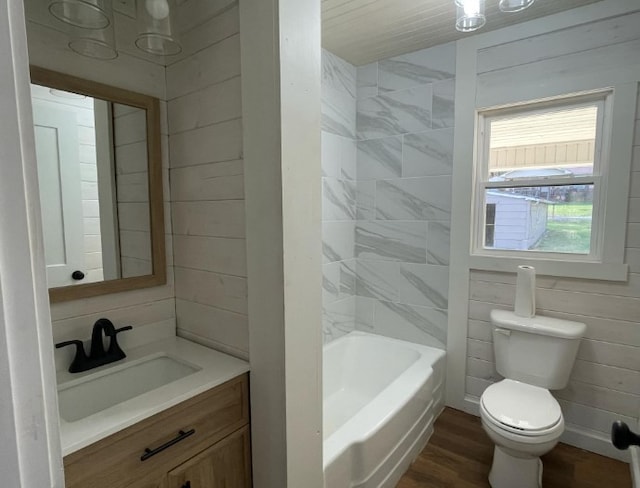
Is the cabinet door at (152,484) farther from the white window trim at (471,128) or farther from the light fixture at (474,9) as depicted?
the light fixture at (474,9)

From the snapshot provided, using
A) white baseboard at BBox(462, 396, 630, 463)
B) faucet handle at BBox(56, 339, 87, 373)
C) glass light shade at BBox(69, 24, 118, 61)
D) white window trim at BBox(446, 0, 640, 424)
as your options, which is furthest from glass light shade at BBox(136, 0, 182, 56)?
white baseboard at BBox(462, 396, 630, 463)

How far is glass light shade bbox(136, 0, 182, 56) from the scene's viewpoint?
1.20m

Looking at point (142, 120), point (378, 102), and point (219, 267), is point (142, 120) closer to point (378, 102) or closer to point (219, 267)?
point (219, 267)

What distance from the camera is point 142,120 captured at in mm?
1438

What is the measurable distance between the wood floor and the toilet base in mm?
112

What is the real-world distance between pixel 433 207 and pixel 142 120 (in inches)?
72.7

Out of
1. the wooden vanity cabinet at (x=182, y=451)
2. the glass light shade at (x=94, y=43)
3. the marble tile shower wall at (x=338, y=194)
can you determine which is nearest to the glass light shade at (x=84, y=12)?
the glass light shade at (x=94, y=43)

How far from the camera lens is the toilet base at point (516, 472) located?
171 cm

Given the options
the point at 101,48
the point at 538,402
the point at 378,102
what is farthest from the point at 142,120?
the point at 538,402

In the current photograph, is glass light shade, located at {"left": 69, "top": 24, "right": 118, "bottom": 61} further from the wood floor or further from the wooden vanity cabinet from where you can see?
the wood floor

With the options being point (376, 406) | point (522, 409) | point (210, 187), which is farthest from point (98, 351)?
point (522, 409)

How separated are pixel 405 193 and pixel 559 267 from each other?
3.47ft

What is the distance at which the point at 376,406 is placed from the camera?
1.82 meters

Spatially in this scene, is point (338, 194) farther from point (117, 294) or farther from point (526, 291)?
point (117, 294)
